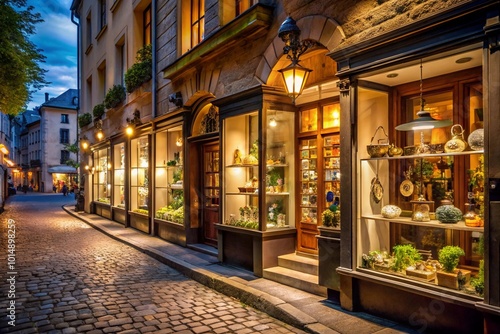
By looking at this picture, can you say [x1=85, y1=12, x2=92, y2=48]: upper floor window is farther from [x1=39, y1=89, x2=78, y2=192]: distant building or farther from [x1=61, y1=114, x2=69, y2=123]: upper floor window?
[x1=61, y1=114, x2=69, y2=123]: upper floor window

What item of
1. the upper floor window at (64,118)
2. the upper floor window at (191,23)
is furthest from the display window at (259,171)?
the upper floor window at (64,118)

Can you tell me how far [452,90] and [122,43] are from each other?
14.3m

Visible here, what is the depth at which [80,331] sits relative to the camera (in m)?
4.92

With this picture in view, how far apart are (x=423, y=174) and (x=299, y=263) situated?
8.86ft

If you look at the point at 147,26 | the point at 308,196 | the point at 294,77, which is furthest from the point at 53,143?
the point at 294,77

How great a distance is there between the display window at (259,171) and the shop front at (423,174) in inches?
84.6

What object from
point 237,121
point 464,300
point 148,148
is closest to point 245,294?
point 464,300

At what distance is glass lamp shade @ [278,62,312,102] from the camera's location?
6013mm

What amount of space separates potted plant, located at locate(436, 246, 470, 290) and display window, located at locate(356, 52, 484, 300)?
1cm

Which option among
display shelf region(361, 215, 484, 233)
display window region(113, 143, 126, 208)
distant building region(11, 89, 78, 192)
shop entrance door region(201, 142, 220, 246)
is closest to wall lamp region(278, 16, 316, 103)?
display shelf region(361, 215, 484, 233)

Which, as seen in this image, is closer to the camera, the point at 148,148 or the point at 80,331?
the point at 80,331

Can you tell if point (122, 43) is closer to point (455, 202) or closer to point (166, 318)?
point (166, 318)

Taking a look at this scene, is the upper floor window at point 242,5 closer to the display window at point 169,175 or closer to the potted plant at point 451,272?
the display window at point 169,175

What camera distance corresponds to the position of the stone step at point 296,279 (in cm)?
610
